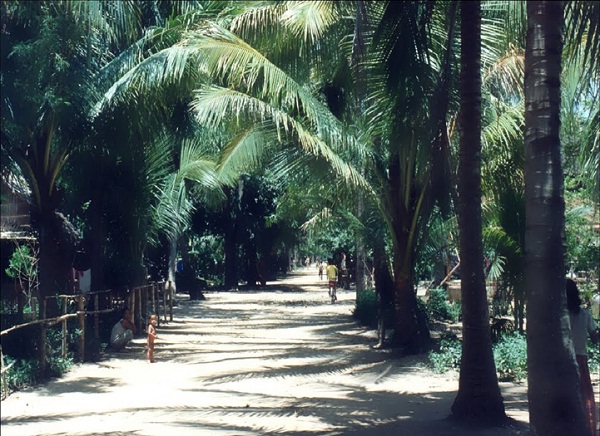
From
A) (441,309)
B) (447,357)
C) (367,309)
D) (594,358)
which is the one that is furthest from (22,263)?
(594,358)

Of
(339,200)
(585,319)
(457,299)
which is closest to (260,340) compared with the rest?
(339,200)

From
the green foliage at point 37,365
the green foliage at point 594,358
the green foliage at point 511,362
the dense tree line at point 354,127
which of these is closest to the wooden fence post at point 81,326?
the green foliage at point 37,365

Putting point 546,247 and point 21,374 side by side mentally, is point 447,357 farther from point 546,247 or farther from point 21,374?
point 546,247

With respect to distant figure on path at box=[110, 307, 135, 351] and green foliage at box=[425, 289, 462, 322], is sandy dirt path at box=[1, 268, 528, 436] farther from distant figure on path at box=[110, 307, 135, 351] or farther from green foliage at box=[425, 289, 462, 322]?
green foliage at box=[425, 289, 462, 322]

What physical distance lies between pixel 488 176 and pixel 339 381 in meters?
4.13

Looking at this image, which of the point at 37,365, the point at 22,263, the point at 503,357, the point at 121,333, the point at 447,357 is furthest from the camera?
the point at 22,263

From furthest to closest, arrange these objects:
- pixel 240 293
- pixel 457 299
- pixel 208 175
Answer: pixel 240 293 < pixel 457 299 < pixel 208 175

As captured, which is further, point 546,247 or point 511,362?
point 511,362

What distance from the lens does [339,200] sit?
15609 mm

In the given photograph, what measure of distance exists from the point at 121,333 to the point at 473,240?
10.00 metres

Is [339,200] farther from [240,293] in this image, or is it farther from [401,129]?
[240,293]

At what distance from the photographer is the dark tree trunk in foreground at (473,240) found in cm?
895

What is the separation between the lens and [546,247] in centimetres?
621

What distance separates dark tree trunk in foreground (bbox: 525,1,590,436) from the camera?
6172mm
